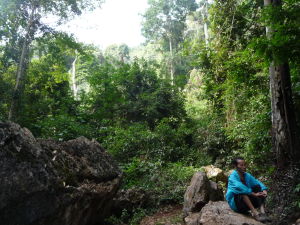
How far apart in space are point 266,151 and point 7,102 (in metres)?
11.0

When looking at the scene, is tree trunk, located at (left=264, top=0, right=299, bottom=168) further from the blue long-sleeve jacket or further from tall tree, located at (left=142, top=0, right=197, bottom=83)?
tall tree, located at (left=142, top=0, right=197, bottom=83)

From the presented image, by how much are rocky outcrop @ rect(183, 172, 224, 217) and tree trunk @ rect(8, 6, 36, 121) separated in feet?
29.0

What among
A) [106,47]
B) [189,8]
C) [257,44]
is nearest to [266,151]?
[257,44]

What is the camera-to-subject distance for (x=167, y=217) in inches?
304

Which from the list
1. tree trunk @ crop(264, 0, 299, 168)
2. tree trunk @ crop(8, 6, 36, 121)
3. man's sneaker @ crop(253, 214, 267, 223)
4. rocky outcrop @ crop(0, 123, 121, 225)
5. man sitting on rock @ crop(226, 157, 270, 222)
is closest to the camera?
rocky outcrop @ crop(0, 123, 121, 225)

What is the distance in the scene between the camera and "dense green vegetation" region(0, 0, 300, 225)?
748cm

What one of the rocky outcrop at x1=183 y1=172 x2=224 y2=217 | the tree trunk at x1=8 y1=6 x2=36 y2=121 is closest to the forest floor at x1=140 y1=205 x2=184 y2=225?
the rocky outcrop at x1=183 y1=172 x2=224 y2=217

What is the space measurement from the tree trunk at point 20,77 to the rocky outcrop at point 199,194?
883 cm

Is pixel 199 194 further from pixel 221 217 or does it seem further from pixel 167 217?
pixel 221 217

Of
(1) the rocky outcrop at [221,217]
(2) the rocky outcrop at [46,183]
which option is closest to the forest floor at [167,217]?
(1) the rocky outcrop at [221,217]

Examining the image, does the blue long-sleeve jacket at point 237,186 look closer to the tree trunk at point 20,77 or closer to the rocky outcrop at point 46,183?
the rocky outcrop at point 46,183

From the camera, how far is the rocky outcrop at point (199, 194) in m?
7.11

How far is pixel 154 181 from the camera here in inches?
392

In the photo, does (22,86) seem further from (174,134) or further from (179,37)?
(179,37)
